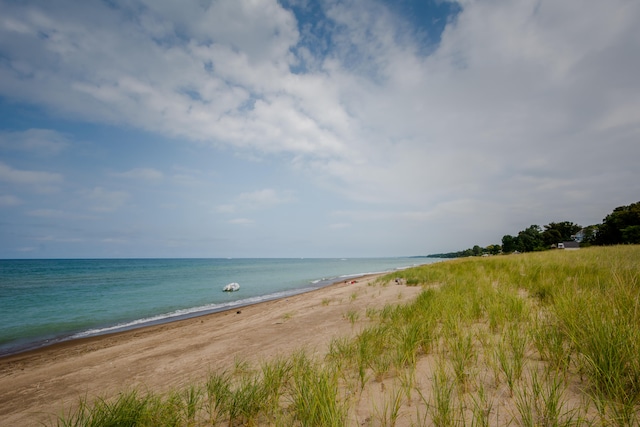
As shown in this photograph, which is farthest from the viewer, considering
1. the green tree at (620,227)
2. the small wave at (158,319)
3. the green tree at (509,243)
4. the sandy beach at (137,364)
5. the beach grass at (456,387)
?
the green tree at (509,243)

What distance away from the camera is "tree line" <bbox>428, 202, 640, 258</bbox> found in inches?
1672

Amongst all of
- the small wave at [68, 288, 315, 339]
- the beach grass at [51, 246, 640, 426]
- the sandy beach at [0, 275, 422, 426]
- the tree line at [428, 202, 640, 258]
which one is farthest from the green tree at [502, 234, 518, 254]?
the beach grass at [51, 246, 640, 426]

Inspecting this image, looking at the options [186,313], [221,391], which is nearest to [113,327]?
[186,313]

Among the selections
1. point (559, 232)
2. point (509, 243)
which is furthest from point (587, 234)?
point (509, 243)

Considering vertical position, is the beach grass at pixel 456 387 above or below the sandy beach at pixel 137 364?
above

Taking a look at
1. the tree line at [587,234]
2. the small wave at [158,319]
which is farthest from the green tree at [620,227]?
the small wave at [158,319]

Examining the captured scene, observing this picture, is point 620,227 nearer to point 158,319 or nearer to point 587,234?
point 587,234

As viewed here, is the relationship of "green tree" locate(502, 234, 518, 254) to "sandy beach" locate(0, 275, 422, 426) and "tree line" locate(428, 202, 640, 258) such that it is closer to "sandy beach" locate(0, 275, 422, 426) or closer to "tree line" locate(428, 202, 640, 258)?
"tree line" locate(428, 202, 640, 258)

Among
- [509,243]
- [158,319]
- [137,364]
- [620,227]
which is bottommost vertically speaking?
[158,319]

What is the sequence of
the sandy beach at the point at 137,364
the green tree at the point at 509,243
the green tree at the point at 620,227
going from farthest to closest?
1. the green tree at the point at 509,243
2. the green tree at the point at 620,227
3. the sandy beach at the point at 137,364

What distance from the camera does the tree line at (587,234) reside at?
42.5 metres

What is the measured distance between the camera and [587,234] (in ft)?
237

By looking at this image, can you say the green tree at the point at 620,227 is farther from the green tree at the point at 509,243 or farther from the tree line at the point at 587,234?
the green tree at the point at 509,243

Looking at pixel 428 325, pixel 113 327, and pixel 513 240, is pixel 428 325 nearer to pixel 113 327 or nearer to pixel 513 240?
pixel 113 327
